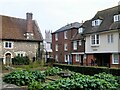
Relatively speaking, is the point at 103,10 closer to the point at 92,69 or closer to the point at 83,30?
the point at 83,30

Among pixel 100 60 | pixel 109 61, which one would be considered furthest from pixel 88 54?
pixel 109 61

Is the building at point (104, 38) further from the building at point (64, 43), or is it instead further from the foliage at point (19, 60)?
the foliage at point (19, 60)

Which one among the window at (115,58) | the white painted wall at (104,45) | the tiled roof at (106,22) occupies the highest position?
the tiled roof at (106,22)

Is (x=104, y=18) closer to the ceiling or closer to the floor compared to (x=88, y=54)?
closer to the ceiling

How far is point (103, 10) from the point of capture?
41.9 metres

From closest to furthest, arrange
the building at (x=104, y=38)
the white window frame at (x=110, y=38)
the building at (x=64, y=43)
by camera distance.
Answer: the building at (x=104, y=38)
the white window frame at (x=110, y=38)
the building at (x=64, y=43)

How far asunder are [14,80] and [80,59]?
30.8 m

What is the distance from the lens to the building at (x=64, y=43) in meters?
52.4

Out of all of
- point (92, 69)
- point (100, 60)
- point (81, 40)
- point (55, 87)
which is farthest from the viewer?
point (81, 40)

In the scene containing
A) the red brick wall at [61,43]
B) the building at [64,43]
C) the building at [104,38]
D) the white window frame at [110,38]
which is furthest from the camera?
the red brick wall at [61,43]

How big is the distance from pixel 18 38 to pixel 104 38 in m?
18.0

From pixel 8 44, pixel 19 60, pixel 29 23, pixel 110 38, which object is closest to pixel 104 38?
pixel 110 38

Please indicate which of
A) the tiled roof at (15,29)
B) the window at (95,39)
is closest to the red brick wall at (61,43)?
the tiled roof at (15,29)

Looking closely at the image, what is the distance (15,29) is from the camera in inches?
1895
